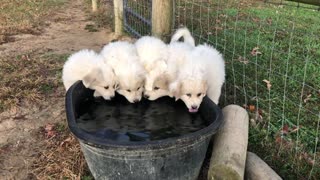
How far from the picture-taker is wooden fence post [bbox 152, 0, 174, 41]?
370 centimetres

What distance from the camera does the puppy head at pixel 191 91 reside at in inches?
113

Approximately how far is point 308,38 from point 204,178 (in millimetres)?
3736

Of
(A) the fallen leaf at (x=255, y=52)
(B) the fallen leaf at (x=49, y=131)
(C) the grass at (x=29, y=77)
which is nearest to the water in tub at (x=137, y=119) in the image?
(B) the fallen leaf at (x=49, y=131)

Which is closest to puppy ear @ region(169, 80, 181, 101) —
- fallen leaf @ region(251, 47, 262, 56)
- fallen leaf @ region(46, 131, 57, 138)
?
fallen leaf @ region(46, 131, 57, 138)

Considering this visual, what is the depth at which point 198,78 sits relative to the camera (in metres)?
2.92

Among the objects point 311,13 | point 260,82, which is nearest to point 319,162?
point 260,82

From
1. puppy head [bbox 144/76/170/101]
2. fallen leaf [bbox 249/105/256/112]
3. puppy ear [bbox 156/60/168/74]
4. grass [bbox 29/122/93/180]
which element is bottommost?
grass [bbox 29/122/93/180]

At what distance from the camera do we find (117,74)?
3203 mm

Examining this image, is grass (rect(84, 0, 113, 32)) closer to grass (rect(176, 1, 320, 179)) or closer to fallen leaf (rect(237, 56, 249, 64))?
grass (rect(176, 1, 320, 179))

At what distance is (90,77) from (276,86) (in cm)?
193

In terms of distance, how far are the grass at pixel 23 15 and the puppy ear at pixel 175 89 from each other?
4079 millimetres

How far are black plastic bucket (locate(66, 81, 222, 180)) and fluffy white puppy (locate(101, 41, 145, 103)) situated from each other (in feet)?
2.46

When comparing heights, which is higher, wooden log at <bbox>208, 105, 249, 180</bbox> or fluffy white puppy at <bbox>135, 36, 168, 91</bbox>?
fluffy white puppy at <bbox>135, 36, 168, 91</bbox>

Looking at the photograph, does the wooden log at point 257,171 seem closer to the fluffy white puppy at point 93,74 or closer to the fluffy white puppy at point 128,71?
the fluffy white puppy at point 128,71
